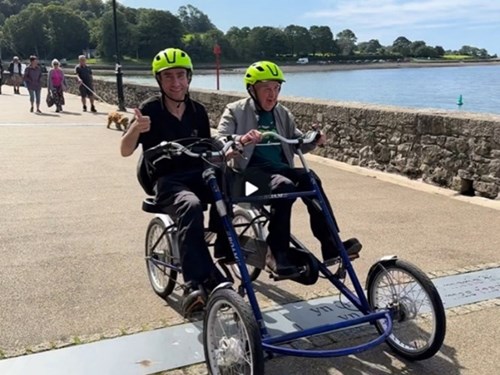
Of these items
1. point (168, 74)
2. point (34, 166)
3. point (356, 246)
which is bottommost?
point (34, 166)

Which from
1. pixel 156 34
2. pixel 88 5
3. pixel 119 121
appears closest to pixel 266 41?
pixel 156 34

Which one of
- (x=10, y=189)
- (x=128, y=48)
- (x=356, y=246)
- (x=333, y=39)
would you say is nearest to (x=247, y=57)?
(x=128, y=48)

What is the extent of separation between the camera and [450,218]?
21.3 ft

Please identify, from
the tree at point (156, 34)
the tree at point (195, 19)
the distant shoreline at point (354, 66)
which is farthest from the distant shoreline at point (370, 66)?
the tree at point (195, 19)

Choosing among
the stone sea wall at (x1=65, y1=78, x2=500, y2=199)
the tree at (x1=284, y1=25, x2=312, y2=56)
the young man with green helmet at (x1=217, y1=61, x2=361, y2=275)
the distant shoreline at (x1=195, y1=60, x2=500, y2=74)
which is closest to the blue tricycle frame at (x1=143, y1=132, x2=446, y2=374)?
the young man with green helmet at (x1=217, y1=61, x2=361, y2=275)

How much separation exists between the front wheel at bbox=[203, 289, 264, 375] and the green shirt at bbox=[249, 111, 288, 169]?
1258mm

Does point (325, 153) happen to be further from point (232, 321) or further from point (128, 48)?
point (128, 48)

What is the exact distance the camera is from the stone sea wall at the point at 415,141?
7.19 meters

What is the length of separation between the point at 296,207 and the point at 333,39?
254 feet

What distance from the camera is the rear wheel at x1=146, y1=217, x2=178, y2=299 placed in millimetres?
4268

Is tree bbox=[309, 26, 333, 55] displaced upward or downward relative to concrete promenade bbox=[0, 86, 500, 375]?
upward

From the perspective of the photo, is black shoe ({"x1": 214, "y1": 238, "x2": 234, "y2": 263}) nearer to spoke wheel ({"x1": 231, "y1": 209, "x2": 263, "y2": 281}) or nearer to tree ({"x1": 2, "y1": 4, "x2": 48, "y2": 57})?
spoke wheel ({"x1": 231, "y1": 209, "x2": 263, "y2": 281})

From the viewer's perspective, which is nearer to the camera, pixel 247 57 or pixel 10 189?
pixel 10 189

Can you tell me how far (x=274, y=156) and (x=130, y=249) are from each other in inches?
77.4
